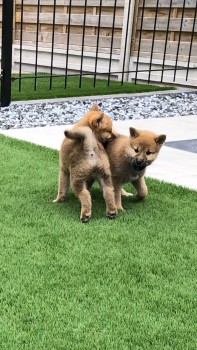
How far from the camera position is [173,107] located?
7.21 m

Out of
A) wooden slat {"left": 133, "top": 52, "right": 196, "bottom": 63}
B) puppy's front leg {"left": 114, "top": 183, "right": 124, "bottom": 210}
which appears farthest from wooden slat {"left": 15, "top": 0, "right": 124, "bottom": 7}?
puppy's front leg {"left": 114, "top": 183, "right": 124, "bottom": 210}

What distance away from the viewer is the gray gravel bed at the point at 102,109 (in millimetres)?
5781

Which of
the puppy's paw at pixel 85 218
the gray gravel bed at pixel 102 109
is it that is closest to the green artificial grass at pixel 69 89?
the gray gravel bed at pixel 102 109

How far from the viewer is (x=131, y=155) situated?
2.97m

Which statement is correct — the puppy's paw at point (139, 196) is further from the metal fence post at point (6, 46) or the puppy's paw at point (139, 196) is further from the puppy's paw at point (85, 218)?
the metal fence post at point (6, 46)

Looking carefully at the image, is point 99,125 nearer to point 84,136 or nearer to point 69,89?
point 84,136

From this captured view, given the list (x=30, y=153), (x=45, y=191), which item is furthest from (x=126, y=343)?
(x=30, y=153)

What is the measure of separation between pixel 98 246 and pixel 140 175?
72 centimetres

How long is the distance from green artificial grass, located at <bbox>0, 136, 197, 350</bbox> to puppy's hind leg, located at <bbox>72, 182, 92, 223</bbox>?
49 mm

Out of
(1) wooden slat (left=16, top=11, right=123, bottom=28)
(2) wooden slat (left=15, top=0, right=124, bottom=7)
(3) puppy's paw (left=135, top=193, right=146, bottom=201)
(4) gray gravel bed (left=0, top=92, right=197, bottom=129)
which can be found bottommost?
(4) gray gravel bed (left=0, top=92, right=197, bottom=129)

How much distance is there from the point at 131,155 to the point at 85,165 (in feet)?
0.91

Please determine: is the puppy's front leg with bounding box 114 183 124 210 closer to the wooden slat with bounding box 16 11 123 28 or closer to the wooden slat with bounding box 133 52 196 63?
the wooden slat with bounding box 133 52 196 63

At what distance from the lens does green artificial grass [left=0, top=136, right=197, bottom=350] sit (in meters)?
1.82

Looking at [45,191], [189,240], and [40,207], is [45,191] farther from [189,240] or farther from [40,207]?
[189,240]
